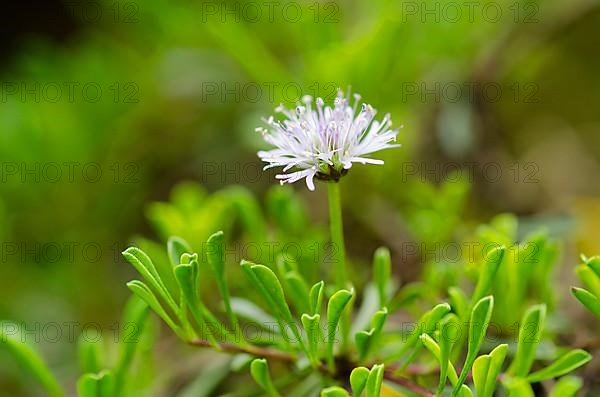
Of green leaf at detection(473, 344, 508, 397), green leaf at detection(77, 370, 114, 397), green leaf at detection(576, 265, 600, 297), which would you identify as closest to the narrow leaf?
green leaf at detection(473, 344, 508, 397)

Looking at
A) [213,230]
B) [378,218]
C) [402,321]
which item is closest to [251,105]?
[378,218]

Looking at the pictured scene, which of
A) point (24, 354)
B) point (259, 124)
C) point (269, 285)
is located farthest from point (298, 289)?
point (259, 124)

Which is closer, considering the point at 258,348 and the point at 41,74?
the point at 258,348

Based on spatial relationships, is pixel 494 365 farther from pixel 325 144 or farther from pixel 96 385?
pixel 96 385

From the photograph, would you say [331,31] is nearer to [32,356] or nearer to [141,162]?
[141,162]

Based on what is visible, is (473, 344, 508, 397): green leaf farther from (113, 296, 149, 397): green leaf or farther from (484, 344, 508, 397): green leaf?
(113, 296, 149, 397): green leaf

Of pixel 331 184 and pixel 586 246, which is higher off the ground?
pixel 331 184
